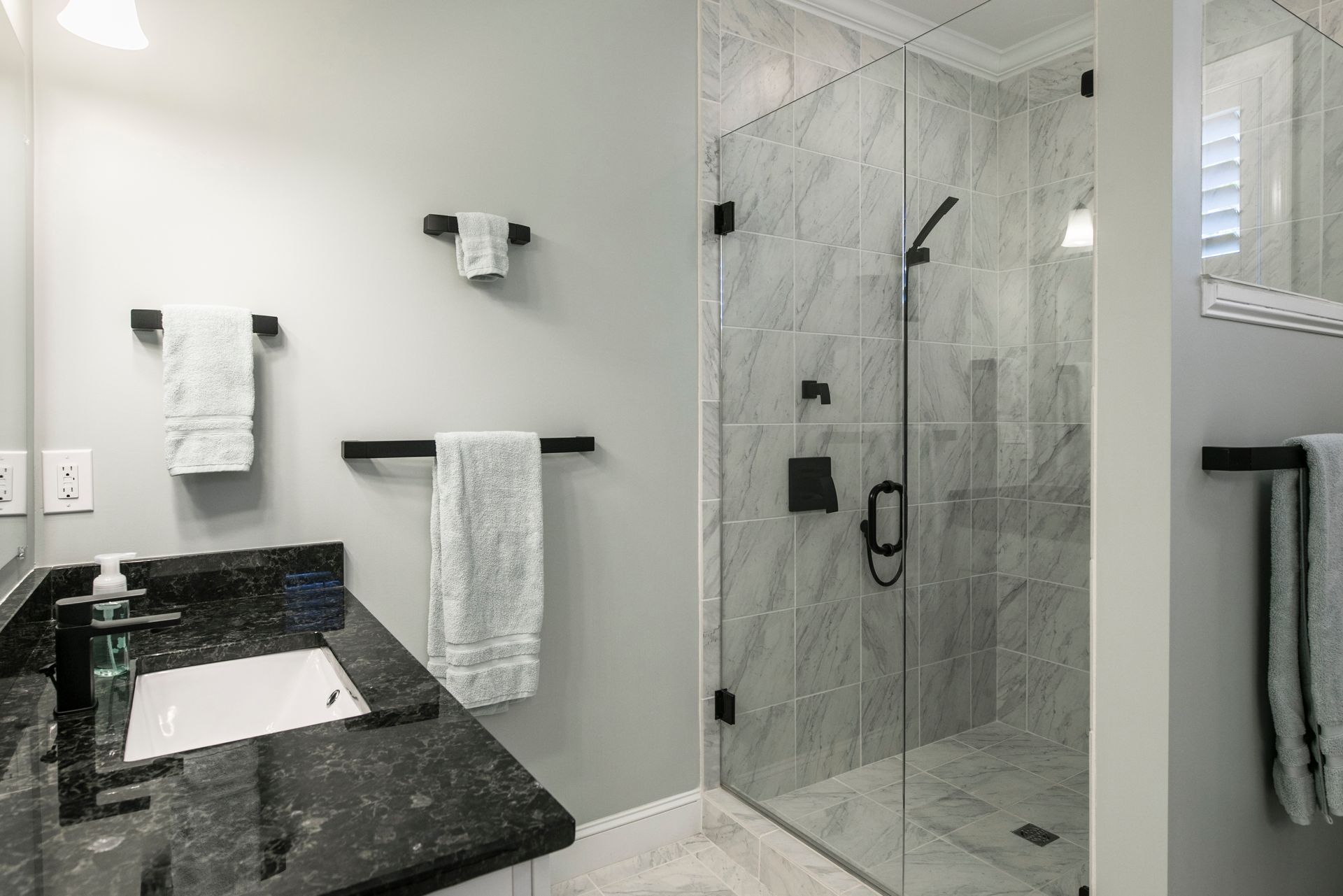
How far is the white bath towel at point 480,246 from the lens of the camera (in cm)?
180

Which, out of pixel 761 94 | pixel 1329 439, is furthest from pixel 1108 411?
pixel 761 94

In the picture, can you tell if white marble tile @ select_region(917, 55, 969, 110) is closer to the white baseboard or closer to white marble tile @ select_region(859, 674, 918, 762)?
white marble tile @ select_region(859, 674, 918, 762)

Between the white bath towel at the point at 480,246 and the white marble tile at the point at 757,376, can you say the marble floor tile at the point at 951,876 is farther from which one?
the white bath towel at the point at 480,246

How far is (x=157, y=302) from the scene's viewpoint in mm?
1515

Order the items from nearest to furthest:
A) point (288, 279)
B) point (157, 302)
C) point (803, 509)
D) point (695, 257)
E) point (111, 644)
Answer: point (111, 644), point (157, 302), point (288, 279), point (803, 509), point (695, 257)

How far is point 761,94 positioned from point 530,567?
5.25 ft

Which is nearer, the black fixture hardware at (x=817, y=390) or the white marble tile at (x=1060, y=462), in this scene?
the white marble tile at (x=1060, y=462)

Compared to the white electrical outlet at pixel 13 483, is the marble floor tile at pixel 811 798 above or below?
below

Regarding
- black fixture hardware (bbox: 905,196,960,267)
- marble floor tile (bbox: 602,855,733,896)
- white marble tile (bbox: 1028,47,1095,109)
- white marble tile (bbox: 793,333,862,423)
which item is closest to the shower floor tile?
marble floor tile (bbox: 602,855,733,896)

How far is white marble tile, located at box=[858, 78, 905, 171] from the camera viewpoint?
5.89 feet

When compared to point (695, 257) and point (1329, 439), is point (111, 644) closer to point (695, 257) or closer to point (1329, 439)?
point (695, 257)

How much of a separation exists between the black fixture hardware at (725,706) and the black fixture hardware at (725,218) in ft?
4.64

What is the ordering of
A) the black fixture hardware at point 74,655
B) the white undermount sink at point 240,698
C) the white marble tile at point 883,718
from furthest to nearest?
the white marble tile at point 883,718 < the white undermount sink at point 240,698 < the black fixture hardware at point 74,655

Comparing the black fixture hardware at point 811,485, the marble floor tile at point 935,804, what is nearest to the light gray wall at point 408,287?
the black fixture hardware at point 811,485
